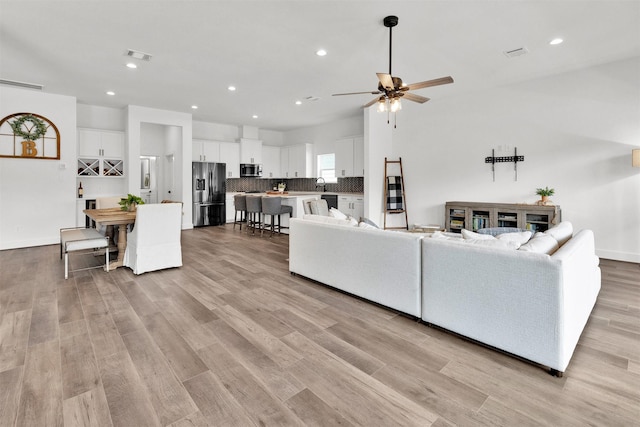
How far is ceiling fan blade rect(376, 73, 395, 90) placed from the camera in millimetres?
3072

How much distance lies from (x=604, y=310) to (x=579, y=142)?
3182 millimetres

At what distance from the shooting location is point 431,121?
21.4 ft

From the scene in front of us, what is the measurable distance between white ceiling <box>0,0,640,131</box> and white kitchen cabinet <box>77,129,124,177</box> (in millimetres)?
1036

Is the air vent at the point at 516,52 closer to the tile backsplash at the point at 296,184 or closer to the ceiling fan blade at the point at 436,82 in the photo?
the ceiling fan blade at the point at 436,82

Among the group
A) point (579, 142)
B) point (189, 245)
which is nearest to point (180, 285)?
point (189, 245)

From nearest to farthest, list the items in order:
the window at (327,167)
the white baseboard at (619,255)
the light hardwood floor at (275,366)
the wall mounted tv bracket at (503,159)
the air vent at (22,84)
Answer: the light hardwood floor at (275,366) < the white baseboard at (619,255) < the air vent at (22,84) < the wall mounted tv bracket at (503,159) < the window at (327,167)

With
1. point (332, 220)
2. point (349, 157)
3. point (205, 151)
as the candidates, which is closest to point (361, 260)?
point (332, 220)

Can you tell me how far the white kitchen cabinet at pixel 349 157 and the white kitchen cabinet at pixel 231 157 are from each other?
9.58 feet

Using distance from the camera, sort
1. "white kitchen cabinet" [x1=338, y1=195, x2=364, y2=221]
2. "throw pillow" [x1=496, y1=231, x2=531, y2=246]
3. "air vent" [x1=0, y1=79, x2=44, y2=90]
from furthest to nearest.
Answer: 1. "white kitchen cabinet" [x1=338, y1=195, x2=364, y2=221]
2. "air vent" [x1=0, y1=79, x2=44, y2=90]
3. "throw pillow" [x1=496, y1=231, x2=531, y2=246]

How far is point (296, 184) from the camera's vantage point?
1009 centimetres

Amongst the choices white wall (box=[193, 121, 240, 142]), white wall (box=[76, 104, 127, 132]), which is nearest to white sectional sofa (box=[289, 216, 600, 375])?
white wall (box=[76, 104, 127, 132])

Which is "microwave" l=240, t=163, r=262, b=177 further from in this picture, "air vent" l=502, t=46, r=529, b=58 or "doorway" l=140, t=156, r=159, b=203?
"air vent" l=502, t=46, r=529, b=58

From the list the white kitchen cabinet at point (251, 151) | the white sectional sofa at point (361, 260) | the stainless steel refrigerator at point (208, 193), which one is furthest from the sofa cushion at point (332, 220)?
the white kitchen cabinet at point (251, 151)

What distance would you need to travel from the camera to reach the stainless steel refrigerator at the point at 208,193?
789 centimetres
